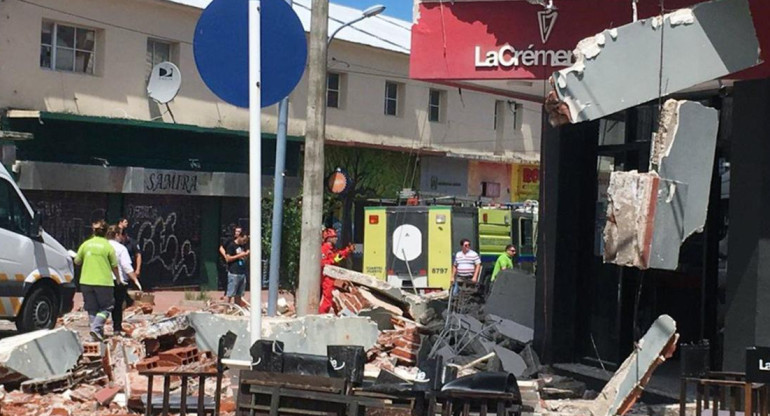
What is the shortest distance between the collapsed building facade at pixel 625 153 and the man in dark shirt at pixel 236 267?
9.24 metres

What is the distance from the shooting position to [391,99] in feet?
108

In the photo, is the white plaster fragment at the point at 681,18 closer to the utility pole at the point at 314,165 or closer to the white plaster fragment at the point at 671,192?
the white plaster fragment at the point at 671,192

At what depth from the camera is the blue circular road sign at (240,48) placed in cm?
591

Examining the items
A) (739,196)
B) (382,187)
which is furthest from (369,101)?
(739,196)

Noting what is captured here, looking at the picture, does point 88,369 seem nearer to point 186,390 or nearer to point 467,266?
point 186,390

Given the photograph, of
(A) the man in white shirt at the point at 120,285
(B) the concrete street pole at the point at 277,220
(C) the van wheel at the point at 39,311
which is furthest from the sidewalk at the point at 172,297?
(B) the concrete street pole at the point at 277,220

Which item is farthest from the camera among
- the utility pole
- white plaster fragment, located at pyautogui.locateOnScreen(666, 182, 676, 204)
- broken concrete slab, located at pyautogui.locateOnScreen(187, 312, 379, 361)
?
the utility pole

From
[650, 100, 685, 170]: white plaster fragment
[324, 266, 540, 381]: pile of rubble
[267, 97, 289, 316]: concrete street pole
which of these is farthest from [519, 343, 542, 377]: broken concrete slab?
[650, 100, 685, 170]: white plaster fragment

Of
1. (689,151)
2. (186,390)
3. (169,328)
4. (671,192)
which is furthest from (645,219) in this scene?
(169,328)

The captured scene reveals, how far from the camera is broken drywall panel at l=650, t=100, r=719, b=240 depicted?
22.9 ft

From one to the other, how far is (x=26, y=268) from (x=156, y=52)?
39.3 ft

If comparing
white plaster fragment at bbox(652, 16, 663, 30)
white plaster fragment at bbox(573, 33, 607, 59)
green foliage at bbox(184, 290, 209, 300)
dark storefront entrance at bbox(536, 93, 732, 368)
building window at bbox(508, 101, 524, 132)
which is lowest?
green foliage at bbox(184, 290, 209, 300)

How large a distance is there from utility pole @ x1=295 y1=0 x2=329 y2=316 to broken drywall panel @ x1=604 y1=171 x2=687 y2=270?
21.0 ft

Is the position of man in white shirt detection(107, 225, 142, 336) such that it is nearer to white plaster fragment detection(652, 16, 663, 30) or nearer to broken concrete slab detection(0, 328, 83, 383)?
broken concrete slab detection(0, 328, 83, 383)
